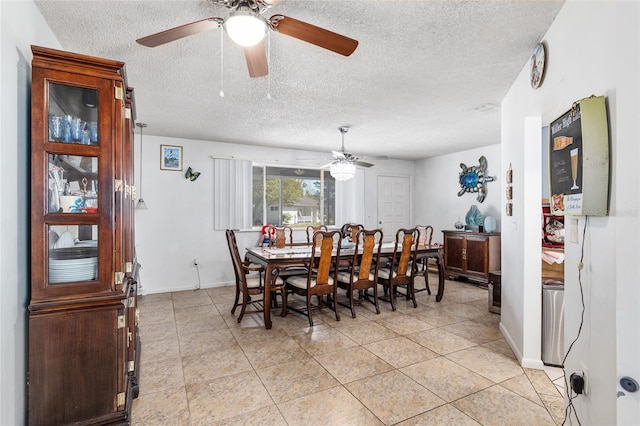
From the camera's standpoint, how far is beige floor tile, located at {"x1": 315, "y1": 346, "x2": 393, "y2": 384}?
2.46 metres

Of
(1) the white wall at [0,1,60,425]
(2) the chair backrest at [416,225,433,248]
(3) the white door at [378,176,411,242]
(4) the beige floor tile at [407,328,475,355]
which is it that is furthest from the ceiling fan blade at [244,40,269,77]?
(3) the white door at [378,176,411,242]

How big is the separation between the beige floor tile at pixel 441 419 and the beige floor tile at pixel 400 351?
60 cm

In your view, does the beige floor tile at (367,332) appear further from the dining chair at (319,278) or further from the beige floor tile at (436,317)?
the beige floor tile at (436,317)

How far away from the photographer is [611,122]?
4.35ft

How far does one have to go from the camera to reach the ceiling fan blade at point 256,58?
1.88 meters

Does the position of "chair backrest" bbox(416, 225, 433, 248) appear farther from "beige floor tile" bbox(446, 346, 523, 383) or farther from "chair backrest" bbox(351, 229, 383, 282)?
"beige floor tile" bbox(446, 346, 523, 383)

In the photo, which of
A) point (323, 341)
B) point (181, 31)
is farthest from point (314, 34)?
point (323, 341)

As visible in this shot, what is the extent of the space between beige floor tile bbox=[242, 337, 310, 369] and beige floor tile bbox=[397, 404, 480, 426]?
110 centimetres

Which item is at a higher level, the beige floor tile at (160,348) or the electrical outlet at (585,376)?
the electrical outlet at (585,376)

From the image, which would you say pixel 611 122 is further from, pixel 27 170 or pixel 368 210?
pixel 368 210

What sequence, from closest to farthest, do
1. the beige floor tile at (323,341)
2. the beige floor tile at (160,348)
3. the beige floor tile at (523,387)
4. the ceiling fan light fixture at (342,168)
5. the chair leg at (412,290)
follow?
the beige floor tile at (523,387)
the beige floor tile at (160,348)
the beige floor tile at (323,341)
the chair leg at (412,290)
the ceiling fan light fixture at (342,168)

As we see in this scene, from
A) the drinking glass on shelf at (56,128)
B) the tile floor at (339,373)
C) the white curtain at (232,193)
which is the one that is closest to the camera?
the drinking glass on shelf at (56,128)

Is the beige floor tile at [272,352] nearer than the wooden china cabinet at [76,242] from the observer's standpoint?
No

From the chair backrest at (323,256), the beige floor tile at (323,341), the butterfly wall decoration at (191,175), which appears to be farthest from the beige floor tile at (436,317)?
the butterfly wall decoration at (191,175)
